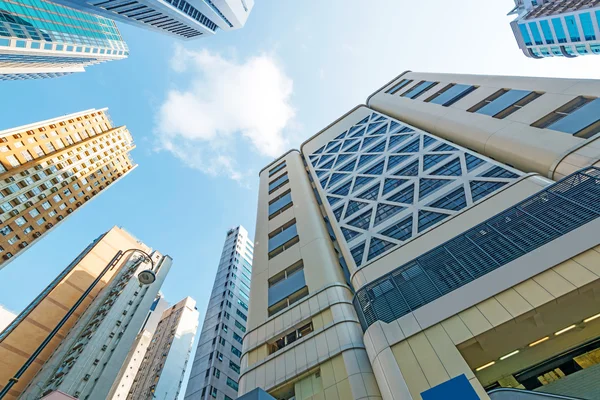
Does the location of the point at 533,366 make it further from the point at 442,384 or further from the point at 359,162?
the point at 359,162

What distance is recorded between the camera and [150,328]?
80750mm

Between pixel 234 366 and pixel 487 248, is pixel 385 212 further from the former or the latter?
pixel 234 366

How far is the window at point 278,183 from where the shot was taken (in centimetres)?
3888

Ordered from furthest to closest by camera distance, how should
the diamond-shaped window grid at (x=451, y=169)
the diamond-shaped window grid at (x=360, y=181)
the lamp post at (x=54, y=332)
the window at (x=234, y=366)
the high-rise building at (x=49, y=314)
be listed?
the high-rise building at (x=49, y=314)
the window at (x=234, y=366)
the diamond-shaped window grid at (x=360, y=181)
the diamond-shaped window grid at (x=451, y=169)
the lamp post at (x=54, y=332)

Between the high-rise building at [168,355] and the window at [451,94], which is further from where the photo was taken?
the high-rise building at [168,355]

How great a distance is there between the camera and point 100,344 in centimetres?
4322

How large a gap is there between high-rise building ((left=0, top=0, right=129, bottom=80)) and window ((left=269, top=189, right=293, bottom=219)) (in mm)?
54306

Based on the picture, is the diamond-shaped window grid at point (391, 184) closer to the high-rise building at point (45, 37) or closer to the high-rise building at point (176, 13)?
the high-rise building at point (176, 13)

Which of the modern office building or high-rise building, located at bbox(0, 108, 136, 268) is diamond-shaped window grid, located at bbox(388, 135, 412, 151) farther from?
the modern office building

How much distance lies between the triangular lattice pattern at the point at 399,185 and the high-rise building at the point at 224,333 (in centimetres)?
2301

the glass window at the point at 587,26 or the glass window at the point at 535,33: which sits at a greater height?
the glass window at the point at 535,33

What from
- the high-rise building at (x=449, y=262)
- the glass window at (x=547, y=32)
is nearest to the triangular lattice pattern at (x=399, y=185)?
the high-rise building at (x=449, y=262)

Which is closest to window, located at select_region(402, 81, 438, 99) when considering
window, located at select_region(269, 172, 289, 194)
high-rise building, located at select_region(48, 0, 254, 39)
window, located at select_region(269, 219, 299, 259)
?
window, located at select_region(269, 172, 289, 194)

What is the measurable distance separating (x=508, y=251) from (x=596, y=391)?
497 centimetres
